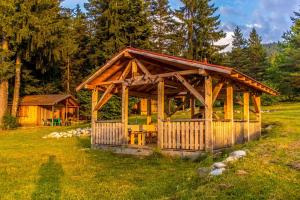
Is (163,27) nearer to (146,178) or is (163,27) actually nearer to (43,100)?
(43,100)

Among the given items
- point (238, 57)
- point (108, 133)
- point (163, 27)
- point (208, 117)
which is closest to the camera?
point (208, 117)

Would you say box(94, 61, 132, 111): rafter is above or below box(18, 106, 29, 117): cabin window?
above

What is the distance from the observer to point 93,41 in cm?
3950

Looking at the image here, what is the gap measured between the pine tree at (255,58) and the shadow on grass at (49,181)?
161 ft

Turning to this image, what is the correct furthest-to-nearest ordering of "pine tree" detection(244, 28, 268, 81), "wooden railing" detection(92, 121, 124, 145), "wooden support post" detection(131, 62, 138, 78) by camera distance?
"pine tree" detection(244, 28, 268, 81)
"wooden railing" detection(92, 121, 124, 145)
"wooden support post" detection(131, 62, 138, 78)

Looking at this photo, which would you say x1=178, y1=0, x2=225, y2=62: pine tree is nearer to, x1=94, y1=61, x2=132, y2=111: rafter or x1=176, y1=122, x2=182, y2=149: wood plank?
x1=94, y1=61, x2=132, y2=111: rafter

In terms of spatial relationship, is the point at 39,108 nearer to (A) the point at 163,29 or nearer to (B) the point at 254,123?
(A) the point at 163,29

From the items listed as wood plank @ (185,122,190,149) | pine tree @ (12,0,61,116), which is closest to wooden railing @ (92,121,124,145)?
wood plank @ (185,122,190,149)

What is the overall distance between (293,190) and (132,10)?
34559mm

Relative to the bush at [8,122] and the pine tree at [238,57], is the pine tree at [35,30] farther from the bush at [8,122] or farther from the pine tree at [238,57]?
the pine tree at [238,57]

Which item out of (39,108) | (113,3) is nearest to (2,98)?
(39,108)

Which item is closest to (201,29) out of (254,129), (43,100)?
(43,100)

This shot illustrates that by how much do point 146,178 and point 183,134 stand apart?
330 centimetres

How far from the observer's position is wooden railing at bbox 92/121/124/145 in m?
14.1
